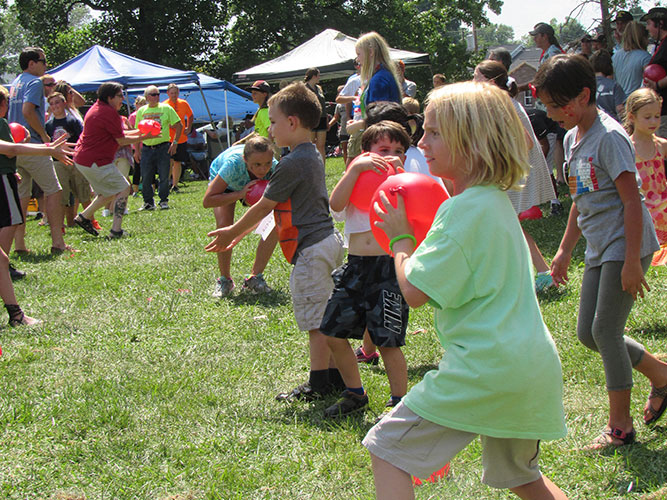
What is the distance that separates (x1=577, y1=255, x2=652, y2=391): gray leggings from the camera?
316 cm

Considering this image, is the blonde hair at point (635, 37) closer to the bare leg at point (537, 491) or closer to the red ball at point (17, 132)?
the bare leg at point (537, 491)

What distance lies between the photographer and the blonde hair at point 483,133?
7.12 ft

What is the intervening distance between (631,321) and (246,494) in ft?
10.1

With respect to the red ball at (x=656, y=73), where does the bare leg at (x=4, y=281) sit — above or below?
below

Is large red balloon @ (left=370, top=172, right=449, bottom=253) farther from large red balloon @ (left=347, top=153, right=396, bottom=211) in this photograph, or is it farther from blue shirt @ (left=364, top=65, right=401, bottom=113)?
blue shirt @ (left=364, top=65, right=401, bottom=113)

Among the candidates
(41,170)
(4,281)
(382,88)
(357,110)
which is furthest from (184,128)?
(4,281)

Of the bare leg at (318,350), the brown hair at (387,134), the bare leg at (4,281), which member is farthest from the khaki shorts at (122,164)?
the brown hair at (387,134)

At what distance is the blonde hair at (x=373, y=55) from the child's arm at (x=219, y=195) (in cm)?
182

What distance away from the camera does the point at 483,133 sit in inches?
85.4

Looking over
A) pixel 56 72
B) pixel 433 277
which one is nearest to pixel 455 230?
pixel 433 277

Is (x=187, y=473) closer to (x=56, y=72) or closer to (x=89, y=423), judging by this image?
(x=89, y=423)

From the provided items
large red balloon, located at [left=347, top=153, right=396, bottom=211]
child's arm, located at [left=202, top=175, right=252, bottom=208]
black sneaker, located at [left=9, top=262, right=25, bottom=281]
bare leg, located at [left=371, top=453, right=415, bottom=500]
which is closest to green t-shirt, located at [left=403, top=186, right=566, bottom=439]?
bare leg, located at [left=371, top=453, right=415, bottom=500]

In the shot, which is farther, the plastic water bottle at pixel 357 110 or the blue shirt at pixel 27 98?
the blue shirt at pixel 27 98

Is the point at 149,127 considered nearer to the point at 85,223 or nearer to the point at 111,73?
the point at 85,223
